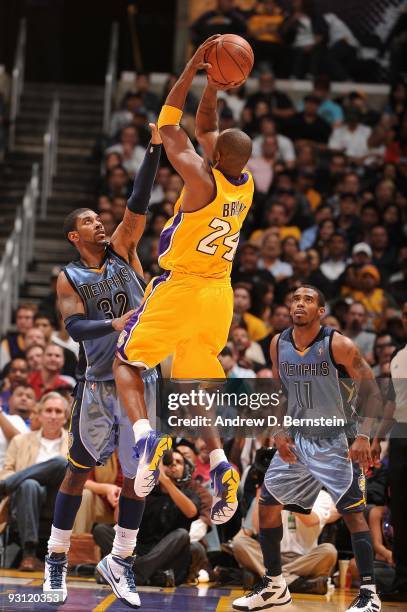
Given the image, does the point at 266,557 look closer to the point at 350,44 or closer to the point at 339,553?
the point at 339,553

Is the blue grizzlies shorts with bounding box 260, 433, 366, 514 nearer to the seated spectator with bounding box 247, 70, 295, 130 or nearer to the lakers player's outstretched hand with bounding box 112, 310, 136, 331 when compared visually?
the lakers player's outstretched hand with bounding box 112, 310, 136, 331

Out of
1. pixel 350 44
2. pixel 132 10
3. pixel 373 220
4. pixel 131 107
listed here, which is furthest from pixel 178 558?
pixel 132 10

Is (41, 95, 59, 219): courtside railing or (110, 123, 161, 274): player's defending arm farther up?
(110, 123, 161, 274): player's defending arm

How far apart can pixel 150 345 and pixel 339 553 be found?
12.0ft

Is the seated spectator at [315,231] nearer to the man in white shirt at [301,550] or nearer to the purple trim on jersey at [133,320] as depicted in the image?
the man in white shirt at [301,550]

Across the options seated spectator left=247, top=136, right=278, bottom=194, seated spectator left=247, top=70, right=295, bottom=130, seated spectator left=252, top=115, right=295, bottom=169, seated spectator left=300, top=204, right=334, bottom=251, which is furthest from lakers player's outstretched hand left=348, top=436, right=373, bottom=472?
seated spectator left=247, top=70, right=295, bottom=130

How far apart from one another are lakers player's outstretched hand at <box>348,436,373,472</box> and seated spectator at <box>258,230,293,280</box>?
5939mm

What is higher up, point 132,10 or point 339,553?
point 132,10

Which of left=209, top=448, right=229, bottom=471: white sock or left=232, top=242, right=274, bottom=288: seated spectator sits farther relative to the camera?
left=232, top=242, right=274, bottom=288: seated spectator

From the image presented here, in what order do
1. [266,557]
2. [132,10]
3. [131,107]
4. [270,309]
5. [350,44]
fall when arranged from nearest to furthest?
[266,557]
[270,309]
[131,107]
[350,44]
[132,10]

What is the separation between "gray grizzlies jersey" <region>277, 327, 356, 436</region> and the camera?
23.8ft

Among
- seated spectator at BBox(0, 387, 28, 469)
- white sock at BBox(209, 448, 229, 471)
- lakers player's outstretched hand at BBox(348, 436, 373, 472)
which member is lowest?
seated spectator at BBox(0, 387, 28, 469)

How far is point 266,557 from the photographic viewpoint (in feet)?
24.0

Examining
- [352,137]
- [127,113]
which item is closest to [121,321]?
[127,113]
